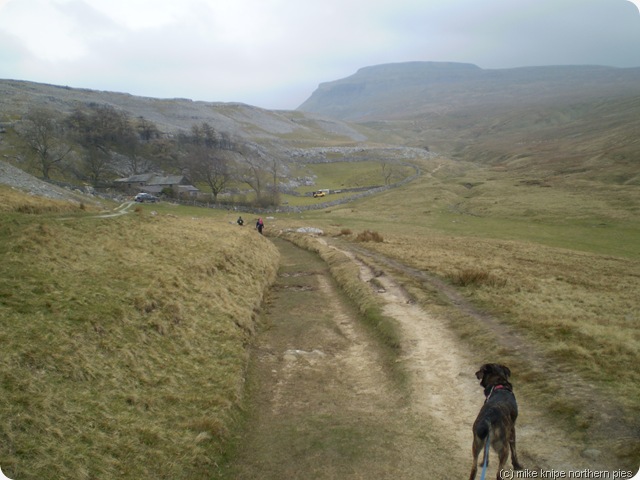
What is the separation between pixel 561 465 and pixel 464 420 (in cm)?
306

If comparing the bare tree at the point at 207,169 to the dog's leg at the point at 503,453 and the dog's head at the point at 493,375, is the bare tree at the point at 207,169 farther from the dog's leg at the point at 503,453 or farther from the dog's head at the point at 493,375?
the dog's leg at the point at 503,453

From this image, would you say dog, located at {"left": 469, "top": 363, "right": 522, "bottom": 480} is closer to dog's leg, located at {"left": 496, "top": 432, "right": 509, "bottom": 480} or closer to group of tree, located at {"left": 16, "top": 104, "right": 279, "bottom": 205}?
dog's leg, located at {"left": 496, "top": 432, "right": 509, "bottom": 480}

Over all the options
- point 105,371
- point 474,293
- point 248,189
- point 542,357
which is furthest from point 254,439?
point 248,189

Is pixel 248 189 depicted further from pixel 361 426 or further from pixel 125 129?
pixel 361 426

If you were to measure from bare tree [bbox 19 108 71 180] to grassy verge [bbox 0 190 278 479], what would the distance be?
85507mm

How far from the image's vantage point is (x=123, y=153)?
123 m

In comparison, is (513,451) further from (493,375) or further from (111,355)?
(111,355)

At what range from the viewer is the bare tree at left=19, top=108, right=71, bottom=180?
9410 centimetres

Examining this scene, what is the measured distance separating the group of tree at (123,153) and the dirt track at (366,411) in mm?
75736

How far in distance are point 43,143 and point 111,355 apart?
107 metres

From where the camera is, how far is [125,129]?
12800cm

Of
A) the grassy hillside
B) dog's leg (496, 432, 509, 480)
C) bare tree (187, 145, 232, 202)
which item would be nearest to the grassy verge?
dog's leg (496, 432, 509, 480)

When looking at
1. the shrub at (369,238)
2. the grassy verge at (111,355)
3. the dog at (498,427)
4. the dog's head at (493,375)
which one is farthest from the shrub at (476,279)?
the shrub at (369,238)

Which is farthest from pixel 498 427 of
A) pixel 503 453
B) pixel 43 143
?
pixel 43 143
